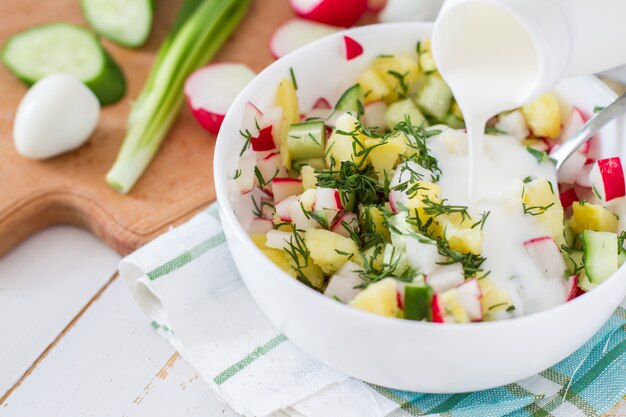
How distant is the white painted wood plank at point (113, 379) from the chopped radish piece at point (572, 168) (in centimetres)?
102

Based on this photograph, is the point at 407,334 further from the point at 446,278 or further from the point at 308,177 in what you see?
the point at 308,177

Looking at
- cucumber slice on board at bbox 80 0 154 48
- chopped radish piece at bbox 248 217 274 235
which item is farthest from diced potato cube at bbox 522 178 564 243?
cucumber slice on board at bbox 80 0 154 48

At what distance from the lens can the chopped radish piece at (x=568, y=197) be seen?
2012 millimetres

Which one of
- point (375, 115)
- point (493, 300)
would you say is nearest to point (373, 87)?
point (375, 115)

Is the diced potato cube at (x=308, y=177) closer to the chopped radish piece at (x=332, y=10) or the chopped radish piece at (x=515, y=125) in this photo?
the chopped radish piece at (x=515, y=125)

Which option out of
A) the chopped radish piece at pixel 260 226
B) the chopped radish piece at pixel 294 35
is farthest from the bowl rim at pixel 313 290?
the chopped radish piece at pixel 294 35

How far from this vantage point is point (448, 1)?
64.8 inches

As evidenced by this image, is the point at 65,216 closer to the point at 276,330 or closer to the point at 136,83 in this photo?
the point at 136,83

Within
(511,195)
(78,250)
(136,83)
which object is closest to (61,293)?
(78,250)

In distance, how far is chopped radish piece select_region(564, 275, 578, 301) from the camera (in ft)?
5.58

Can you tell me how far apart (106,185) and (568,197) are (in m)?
1.32

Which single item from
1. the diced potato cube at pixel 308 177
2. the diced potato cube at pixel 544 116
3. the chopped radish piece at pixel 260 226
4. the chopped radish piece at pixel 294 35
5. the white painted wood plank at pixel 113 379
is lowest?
the white painted wood plank at pixel 113 379

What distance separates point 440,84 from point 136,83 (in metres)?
1.14

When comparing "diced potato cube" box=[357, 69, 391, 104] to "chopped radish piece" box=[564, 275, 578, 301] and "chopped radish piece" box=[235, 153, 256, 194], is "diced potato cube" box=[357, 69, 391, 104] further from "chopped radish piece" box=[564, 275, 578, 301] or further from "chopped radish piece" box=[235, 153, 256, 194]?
"chopped radish piece" box=[564, 275, 578, 301]
